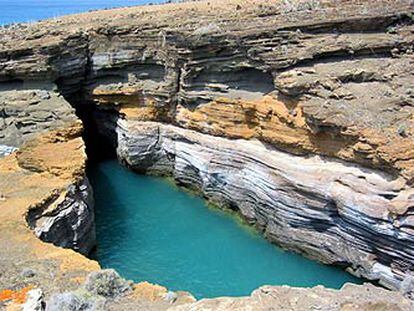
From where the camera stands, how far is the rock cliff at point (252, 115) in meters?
17.7

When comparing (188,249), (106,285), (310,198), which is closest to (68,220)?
(188,249)

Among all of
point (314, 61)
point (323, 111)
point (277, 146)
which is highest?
point (314, 61)

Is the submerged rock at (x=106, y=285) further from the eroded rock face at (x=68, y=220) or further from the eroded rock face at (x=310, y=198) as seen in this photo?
the eroded rock face at (x=310, y=198)

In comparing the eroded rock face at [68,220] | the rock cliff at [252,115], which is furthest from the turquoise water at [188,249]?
the eroded rock face at [68,220]

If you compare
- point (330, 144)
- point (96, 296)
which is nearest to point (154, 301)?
point (96, 296)

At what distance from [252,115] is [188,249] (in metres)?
6.17

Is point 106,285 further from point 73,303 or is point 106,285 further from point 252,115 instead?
point 252,115

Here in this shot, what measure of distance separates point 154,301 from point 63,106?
1404cm

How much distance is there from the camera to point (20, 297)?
12.6m

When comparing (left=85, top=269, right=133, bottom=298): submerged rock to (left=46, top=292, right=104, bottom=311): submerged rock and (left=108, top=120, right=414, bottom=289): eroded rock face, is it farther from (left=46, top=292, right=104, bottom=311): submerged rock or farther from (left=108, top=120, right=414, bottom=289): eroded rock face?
(left=108, top=120, right=414, bottom=289): eroded rock face

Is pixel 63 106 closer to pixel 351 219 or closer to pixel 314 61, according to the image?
pixel 314 61

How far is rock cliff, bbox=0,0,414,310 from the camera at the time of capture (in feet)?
58.1

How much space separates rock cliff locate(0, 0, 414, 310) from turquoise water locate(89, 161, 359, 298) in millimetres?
768

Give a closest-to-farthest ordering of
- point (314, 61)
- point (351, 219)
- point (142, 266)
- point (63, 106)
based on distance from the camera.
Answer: point (351, 219)
point (142, 266)
point (314, 61)
point (63, 106)
